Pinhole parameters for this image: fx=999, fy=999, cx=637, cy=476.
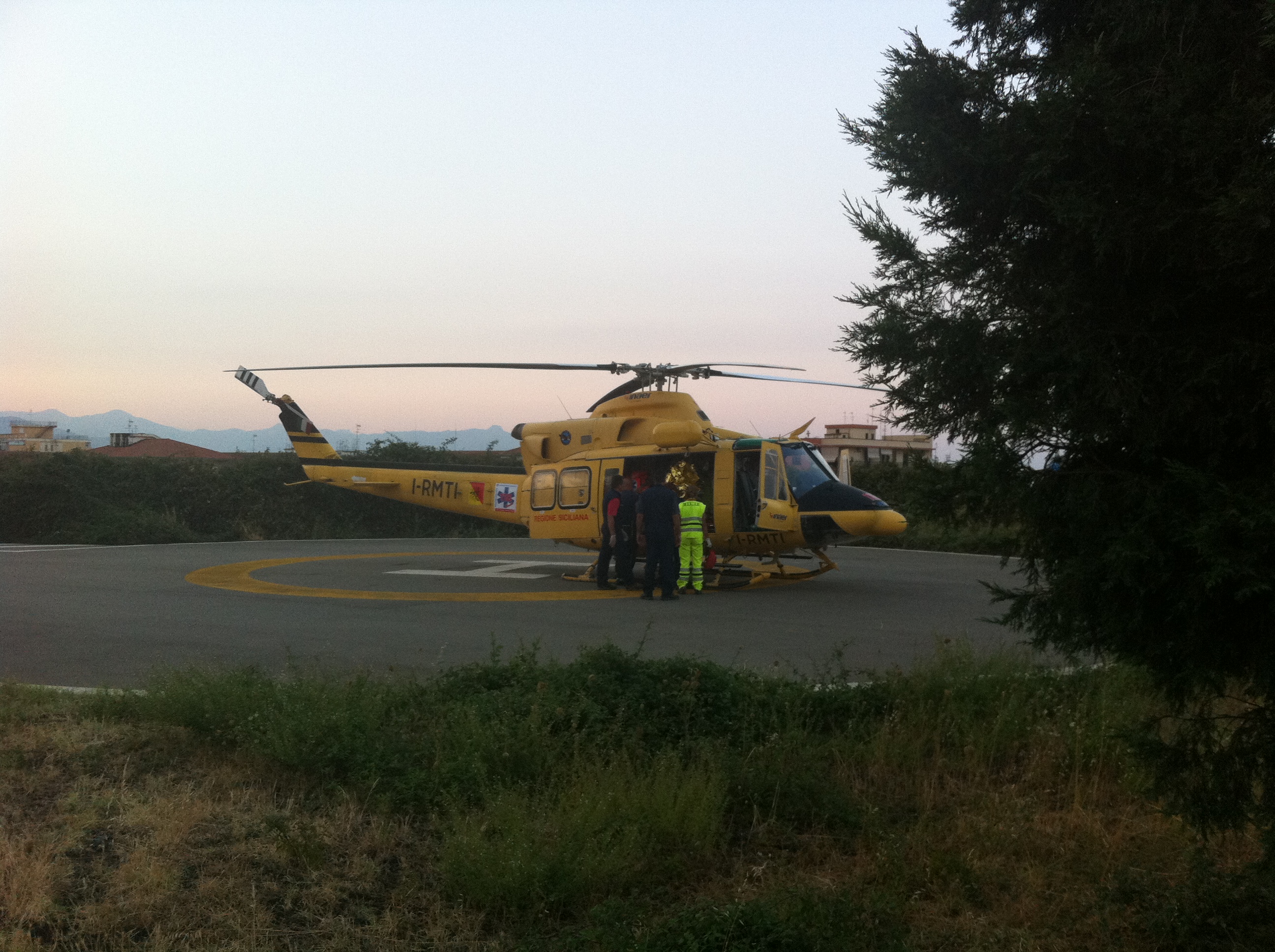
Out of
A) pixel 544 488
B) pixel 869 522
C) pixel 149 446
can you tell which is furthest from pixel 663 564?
pixel 149 446

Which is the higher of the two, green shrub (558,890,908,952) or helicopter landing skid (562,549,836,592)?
helicopter landing skid (562,549,836,592)

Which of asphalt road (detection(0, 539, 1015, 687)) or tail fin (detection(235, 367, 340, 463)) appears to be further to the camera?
tail fin (detection(235, 367, 340, 463))

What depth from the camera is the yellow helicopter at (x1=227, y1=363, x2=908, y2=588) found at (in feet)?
47.4

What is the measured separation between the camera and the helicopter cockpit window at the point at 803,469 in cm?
1466

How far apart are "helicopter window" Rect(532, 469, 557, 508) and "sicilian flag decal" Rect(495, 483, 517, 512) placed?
1.61 m

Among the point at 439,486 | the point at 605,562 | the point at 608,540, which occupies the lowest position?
the point at 605,562

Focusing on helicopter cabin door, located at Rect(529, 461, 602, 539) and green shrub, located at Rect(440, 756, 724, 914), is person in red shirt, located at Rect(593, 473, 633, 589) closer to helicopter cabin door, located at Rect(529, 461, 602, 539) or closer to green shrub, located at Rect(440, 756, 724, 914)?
helicopter cabin door, located at Rect(529, 461, 602, 539)

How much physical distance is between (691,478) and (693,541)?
1.38m

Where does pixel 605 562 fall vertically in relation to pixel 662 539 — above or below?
below

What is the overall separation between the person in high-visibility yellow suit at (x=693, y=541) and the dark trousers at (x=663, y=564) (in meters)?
0.53

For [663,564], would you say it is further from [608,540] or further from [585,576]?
[585,576]

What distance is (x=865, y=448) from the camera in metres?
35.3

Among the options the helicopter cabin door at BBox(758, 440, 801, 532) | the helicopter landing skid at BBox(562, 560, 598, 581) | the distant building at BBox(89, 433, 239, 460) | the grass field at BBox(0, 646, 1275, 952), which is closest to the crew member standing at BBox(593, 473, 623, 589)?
the helicopter landing skid at BBox(562, 560, 598, 581)

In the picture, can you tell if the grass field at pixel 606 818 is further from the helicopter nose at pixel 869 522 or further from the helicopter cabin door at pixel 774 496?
the helicopter cabin door at pixel 774 496
